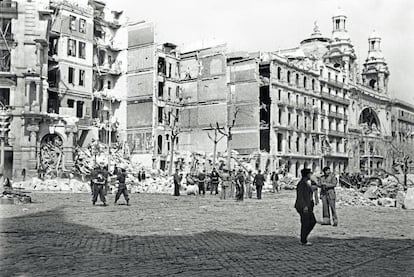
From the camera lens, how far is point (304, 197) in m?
11.8

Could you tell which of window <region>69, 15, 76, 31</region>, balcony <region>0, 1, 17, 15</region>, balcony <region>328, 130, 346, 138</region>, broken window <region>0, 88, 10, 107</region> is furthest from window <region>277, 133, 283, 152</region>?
balcony <region>0, 1, 17, 15</region>

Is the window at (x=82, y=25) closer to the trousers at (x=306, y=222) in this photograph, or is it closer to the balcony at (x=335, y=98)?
the balcony at (x=335, y=98)

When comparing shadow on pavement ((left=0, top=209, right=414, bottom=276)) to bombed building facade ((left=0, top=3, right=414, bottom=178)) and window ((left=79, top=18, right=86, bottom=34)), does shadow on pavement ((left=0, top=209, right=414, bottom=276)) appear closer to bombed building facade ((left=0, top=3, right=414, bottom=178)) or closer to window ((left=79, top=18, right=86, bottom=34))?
bombed building facade ((left=0, top=3, right=414, bottom=178))

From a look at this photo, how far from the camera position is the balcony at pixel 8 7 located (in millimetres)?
45438

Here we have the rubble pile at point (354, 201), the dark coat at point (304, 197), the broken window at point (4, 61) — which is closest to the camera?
the dark coat at point (304, 197)

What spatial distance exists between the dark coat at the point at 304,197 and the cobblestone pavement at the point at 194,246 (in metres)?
0.87

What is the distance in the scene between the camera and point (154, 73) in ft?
195

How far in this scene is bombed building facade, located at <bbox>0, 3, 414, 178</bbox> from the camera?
45188 millimetres

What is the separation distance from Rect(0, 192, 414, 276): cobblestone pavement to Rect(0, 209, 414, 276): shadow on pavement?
2 cm

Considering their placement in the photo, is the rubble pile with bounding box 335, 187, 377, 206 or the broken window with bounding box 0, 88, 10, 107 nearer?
the rubble pile with bounding box 335, 187, 377, 206

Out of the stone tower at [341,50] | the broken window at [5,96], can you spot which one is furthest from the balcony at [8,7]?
the stone tower at [341,50]

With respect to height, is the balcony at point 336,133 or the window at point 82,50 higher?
the window at point 82,50

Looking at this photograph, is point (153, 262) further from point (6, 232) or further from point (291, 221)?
point (291, 221)

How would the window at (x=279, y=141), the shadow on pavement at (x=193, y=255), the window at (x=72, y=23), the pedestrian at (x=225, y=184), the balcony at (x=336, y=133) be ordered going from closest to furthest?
1. the shadow on pavement at (x=193, y=255)
2. the pedestrian at (x=225, y=184)
3. the window at (x=72, y=23)
4. the window at (x=279, y=141)
5. the balcony at (x=336, y=133)
